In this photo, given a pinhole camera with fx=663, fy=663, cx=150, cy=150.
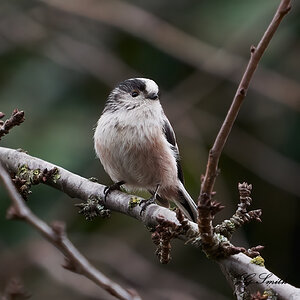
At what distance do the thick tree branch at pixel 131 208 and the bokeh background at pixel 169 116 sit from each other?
1574 mm

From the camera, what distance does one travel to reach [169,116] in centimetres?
611

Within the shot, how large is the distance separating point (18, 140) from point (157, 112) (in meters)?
1.58

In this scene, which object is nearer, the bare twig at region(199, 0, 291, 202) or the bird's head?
the bare twig at region(199, 0, 291, 202)

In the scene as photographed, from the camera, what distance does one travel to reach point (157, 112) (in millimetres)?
4605

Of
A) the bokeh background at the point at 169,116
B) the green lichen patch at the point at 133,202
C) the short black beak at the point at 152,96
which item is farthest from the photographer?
the bokeh background at the point at 169,116

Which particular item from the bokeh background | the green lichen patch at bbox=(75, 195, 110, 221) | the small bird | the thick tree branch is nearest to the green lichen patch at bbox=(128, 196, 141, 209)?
the thick tree branch

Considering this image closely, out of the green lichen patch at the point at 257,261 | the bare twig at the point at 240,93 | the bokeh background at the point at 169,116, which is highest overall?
the bare twig at the point at 240,93

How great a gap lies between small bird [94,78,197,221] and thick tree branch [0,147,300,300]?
1.53ft

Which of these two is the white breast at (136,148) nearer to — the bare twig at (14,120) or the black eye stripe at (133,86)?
the black eye stripe at (133,86)

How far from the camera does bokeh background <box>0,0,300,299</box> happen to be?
18.7 feet

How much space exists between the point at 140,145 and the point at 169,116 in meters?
1.79

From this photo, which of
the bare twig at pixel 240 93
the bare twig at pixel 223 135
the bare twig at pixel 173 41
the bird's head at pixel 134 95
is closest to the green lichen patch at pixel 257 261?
the bare twig at pixel 223 135

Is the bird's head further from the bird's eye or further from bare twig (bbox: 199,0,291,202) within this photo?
bare twig (bbox: 199,0,291,202)

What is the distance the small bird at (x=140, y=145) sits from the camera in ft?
14.3
